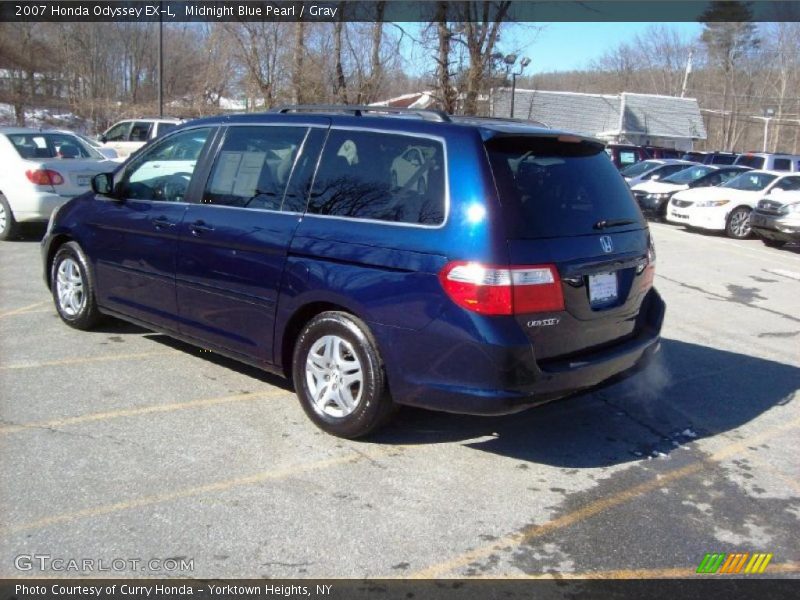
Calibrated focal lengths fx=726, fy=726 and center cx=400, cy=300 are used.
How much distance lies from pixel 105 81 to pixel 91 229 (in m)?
50.3

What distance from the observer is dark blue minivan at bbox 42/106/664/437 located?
11.9 feet

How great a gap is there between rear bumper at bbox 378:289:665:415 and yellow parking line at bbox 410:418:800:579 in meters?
0.57

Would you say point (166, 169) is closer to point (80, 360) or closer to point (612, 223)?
point (80, 360)

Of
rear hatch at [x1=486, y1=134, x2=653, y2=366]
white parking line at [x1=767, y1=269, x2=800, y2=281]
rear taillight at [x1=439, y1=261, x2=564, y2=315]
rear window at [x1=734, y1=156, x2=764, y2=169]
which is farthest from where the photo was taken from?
rear window at [x1=734, y1=156, x2=764, y2=169]

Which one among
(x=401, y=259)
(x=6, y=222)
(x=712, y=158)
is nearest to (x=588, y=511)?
(x=401, y=259)

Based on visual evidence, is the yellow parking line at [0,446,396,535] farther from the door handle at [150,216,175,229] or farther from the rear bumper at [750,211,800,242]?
the rear bumper at [750,211,800,242]

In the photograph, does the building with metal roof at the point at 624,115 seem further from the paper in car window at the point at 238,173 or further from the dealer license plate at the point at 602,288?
the dealer license plate at the point at 602,288

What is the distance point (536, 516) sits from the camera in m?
3.46

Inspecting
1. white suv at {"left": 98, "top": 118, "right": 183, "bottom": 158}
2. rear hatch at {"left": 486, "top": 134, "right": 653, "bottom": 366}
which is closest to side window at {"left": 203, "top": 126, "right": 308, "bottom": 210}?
rear hatch at {"left": 486, "top": 134, "right": 653, "bottom": 366}

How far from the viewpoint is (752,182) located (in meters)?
17.0

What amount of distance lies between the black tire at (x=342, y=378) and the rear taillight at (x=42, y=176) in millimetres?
7573

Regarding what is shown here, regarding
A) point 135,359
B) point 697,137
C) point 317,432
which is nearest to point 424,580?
point 317,432

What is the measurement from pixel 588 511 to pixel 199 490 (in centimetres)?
190

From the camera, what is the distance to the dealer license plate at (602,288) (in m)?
3.94
